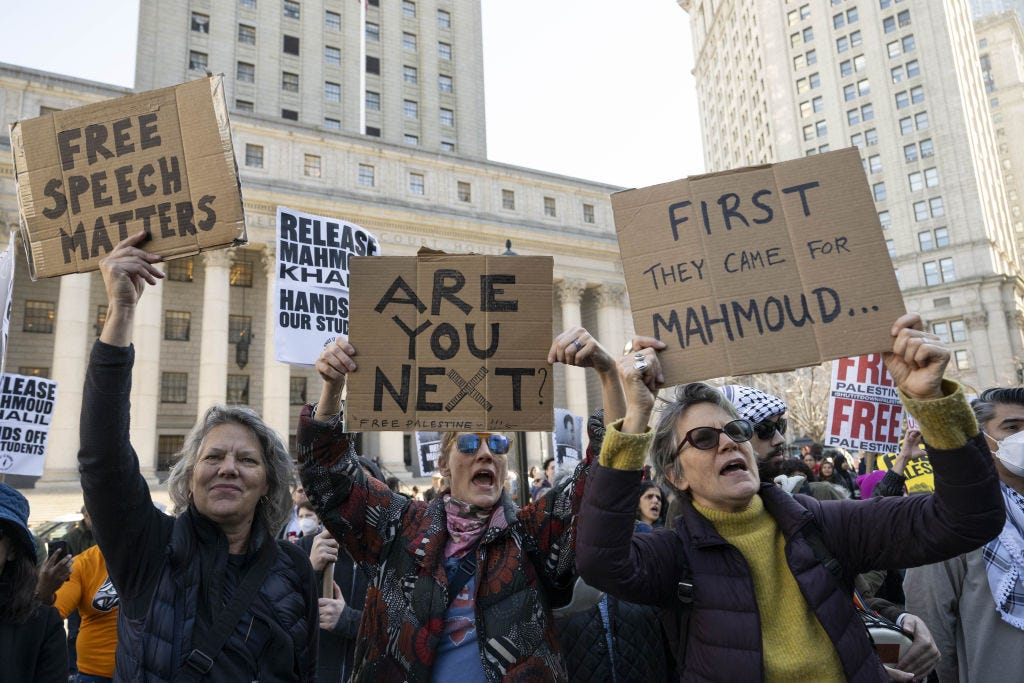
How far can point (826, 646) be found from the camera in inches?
93.5

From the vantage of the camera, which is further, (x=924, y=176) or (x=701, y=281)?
(x=924, y=176)

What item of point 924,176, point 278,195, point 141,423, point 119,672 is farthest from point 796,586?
point 924,176

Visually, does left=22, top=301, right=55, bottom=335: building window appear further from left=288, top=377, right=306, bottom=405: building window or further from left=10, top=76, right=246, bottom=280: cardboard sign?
left=10, top=76, right=246, bottom=280: cardboard sign

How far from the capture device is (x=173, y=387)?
111 feet

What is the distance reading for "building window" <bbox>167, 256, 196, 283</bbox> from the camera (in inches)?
1339

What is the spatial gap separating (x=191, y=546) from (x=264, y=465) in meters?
0.48

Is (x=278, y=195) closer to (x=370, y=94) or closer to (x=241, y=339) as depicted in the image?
(x=241, y=339)

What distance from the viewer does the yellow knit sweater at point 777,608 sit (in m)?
2.33

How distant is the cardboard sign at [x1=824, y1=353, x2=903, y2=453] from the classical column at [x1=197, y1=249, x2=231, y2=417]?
28042 mm

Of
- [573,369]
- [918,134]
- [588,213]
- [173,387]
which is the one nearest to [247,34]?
[173,387]

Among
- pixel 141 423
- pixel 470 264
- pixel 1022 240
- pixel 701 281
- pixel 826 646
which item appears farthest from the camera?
pixel 1022 240

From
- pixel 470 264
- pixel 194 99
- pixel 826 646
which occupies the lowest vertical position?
pixel 826 646

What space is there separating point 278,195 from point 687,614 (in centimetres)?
3339

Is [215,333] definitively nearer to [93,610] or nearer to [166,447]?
[166,447]
